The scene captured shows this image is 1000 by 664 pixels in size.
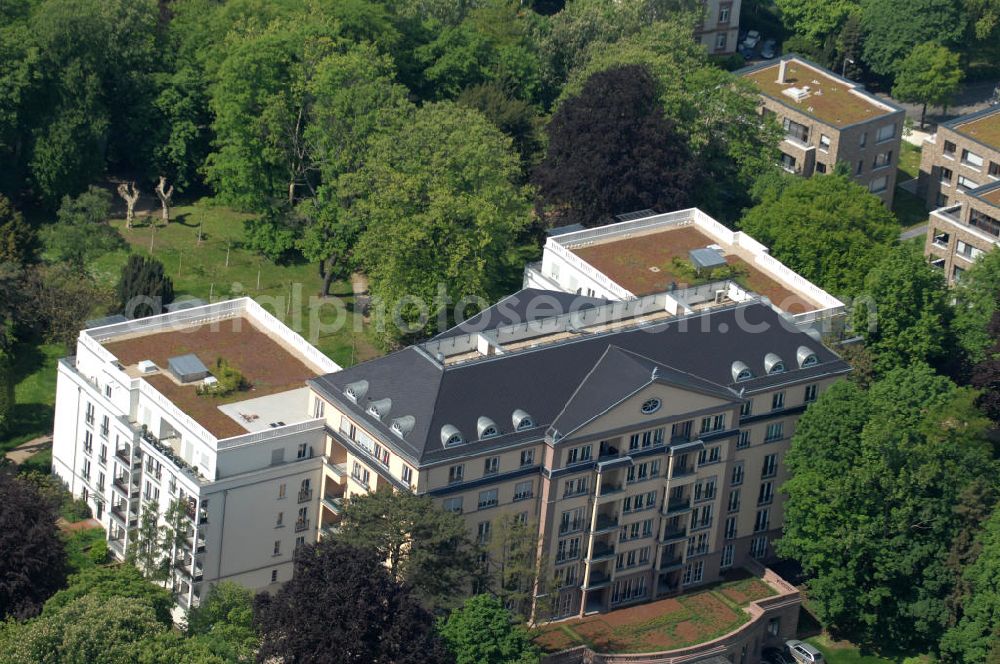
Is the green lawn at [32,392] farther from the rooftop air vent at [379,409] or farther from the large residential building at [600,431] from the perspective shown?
the rooftop air vent at [379,409]

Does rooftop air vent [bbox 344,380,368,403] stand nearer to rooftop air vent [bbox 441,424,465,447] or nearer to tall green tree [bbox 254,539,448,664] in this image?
rooftop air vent [bbox 441,424,465,447]

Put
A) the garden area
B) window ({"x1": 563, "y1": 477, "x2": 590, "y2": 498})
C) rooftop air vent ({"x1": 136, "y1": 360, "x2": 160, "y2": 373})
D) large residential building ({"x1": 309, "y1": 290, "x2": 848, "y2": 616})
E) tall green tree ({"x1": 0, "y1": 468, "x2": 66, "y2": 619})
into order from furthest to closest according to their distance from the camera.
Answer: rooftop air vent ({"x1": 136, "y1": 360, "x2": 160, "y2": 373})
the garden area
window ({"x1": 563, "y1": 477, "x2": 590, "y2": 498})
large residential building ({"x1": 309, "y1": 290, "x2": 848, "y2": 616})
tall green tree ({"x1": 0, "y1": 468, "x2": 66, "y2": 619})

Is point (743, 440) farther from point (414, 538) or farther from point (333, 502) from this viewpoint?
point (333, 502)

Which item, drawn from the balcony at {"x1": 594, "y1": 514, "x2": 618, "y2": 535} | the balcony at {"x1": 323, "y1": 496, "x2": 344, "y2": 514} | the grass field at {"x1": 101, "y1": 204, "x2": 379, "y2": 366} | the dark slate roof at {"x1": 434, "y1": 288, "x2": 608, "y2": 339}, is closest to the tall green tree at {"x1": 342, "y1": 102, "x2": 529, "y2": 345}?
the grass field at {"x1": 101, "y1": 204, "x2": 379, "y2": 366}

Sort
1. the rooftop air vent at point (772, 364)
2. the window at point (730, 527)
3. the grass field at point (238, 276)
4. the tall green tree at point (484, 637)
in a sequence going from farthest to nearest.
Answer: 1. the grass field at point (238, 276)
2. the window at point (730, 527)
3. the rooftop air vent at point (772, 364)
4. the tall green tree at point (484, 637)

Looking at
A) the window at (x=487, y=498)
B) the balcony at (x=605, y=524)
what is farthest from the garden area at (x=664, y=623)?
the window at (x=487, y=498)

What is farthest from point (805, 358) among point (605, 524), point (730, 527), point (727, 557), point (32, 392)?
point (32, 392)

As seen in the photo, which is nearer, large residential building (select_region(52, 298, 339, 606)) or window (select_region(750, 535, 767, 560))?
large residential building (select_region(52, 298, 339, 606))
